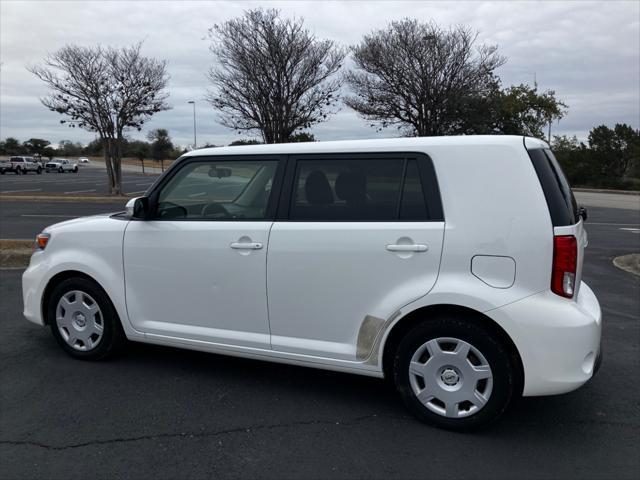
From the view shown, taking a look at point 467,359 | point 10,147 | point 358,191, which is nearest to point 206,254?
point 358,191

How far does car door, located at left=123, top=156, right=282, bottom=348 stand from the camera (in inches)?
151

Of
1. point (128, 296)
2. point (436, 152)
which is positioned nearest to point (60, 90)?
point (128, 296)

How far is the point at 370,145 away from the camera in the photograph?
362 centimetres

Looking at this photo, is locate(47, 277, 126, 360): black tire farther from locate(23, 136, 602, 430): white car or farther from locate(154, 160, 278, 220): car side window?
locate(154, 160, 278, 220): car side window

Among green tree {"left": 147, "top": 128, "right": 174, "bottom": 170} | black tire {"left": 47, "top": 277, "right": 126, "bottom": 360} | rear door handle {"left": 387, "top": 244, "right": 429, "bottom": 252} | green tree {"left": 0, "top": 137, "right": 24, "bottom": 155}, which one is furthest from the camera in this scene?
green tree {"left": 0, "top": 137, "right": 24, "bottom": 155}

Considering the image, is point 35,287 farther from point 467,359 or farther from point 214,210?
point 467,359

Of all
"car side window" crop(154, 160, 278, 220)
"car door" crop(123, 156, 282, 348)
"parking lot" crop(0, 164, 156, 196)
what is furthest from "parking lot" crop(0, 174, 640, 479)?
"parking lot" crop(0, 164, 156, 196)

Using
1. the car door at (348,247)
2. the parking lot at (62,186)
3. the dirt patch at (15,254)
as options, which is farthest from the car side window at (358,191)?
the parking lot at (62,186)

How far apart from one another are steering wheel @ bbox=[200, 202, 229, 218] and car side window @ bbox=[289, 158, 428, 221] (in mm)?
569

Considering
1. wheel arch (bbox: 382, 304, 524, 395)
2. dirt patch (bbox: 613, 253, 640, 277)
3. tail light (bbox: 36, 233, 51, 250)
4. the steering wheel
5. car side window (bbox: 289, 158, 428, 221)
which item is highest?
car side window (bbox: 289, 158, 428, 221)

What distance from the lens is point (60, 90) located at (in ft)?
75.5

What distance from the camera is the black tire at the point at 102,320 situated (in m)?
4.37

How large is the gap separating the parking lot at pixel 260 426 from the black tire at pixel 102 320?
12 cm

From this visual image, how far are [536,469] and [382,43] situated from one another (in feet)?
84.2
